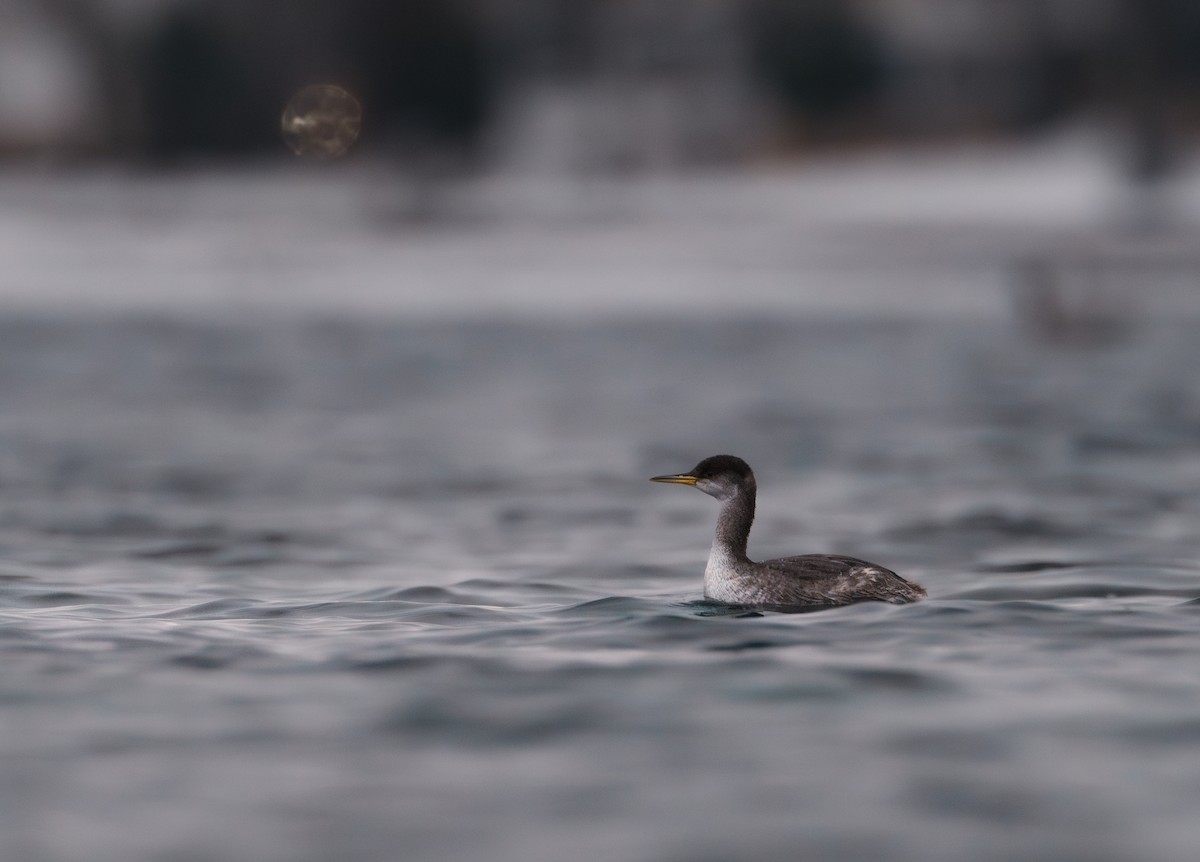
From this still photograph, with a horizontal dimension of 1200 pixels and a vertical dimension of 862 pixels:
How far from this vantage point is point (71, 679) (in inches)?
353

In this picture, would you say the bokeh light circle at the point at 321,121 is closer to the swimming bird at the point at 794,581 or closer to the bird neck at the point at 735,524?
the bird neck at the point at 735,524

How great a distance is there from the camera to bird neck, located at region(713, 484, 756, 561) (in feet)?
35.3

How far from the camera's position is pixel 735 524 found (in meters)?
10.9

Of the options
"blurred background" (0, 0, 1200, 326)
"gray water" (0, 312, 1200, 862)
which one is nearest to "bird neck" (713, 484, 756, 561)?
"gray water" (0, 312, 1200, 862)

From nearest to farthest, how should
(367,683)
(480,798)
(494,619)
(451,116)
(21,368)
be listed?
1. (480,798)
2. (367,683)
3. (494,619)
4. (21,368)
5. (451,116)

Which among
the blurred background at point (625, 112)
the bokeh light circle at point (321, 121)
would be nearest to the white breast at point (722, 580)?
the blurred background at point (625, 112)

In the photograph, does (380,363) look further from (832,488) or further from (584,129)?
(584,129)

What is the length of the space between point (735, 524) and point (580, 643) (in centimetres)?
160

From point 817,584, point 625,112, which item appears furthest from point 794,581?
point 625,112

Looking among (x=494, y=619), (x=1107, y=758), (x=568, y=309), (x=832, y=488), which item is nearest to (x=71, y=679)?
(x=494, y=619)

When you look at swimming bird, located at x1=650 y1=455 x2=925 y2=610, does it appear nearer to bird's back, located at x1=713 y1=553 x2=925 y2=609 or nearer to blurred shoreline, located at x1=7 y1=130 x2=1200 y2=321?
bird's back, located at x1=713 y1=553 x2=925 y2=609

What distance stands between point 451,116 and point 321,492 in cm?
5747

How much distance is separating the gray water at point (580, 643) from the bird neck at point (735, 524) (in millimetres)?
357

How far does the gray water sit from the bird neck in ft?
1.17
